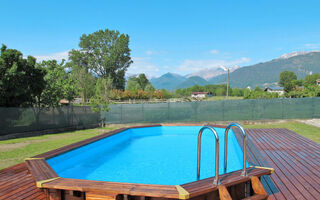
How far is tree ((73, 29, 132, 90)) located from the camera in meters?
43.4

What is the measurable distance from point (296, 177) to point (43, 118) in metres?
12.9

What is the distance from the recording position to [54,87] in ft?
51.2

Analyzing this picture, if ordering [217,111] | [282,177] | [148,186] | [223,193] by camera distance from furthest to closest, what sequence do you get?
[217,111]
[282,177]
[148,186]
[223,193]

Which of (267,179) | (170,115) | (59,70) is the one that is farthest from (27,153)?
(59,70)

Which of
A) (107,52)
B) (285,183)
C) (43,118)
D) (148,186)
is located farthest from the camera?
(107,52)

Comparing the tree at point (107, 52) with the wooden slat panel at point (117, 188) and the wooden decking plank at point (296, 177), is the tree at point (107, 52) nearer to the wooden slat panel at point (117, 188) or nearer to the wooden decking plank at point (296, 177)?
the wooden decking plank at point (296, 177)

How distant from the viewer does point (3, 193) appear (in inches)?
135

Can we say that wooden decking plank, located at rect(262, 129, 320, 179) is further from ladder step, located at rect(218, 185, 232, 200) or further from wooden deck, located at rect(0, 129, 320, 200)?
ladder step, located at rect(218, 185, 232, 200)

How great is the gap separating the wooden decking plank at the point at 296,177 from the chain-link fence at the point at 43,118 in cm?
1184

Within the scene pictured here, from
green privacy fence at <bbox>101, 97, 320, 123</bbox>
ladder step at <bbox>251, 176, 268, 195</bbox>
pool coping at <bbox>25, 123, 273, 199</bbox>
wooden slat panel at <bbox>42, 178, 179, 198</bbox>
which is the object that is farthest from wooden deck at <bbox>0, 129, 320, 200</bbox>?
green privacy fence at <bbox>101, 97, 320, 123</bbox>

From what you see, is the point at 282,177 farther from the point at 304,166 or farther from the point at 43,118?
the point at 43,118

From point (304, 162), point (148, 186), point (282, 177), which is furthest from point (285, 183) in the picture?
point (148, 186)

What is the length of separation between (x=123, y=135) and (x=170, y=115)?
18.8 ft

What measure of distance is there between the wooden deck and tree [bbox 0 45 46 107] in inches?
307
